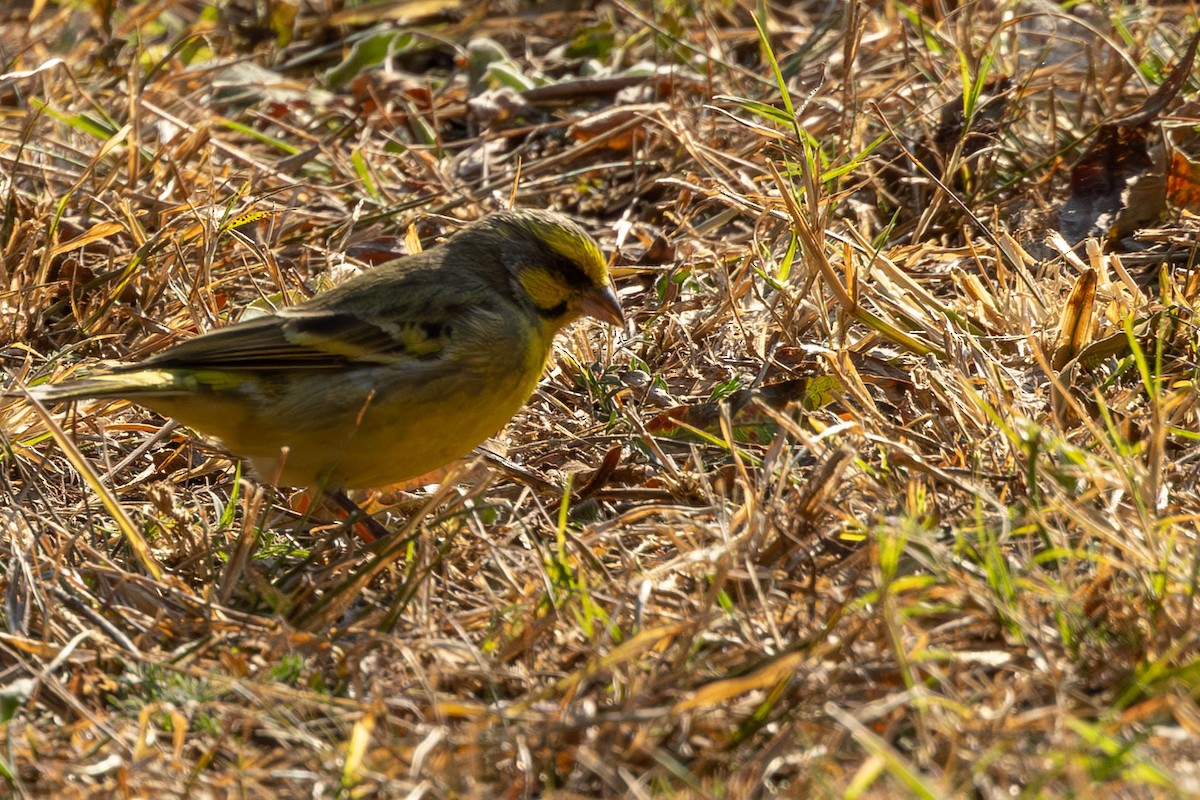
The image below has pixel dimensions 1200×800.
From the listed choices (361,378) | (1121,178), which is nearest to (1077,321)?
(1121,178)

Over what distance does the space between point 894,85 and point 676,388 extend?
1934 millimetres

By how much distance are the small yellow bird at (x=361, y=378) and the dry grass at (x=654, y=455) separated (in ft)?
0.66

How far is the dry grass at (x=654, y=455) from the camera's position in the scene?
2834 mm

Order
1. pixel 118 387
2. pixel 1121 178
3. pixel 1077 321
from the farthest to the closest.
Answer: pixel 1121 178
pixel 1077 321
pixel 118 387

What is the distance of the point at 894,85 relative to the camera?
5.86m

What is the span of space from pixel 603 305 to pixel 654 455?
52 centimetres

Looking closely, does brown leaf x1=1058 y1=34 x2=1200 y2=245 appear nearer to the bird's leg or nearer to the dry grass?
the dry grass

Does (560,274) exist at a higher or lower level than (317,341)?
lower

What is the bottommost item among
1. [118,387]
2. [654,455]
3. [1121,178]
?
[1121,178]

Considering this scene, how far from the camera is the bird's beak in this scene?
175 inches

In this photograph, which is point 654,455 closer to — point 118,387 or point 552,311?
point 552,311

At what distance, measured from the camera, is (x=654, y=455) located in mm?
4270

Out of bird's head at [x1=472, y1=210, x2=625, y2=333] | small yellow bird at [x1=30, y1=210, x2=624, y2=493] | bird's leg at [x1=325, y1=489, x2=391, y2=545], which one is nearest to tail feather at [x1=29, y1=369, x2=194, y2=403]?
small yellow bird at [x1=30, y1=210, x2=624, y2=493]

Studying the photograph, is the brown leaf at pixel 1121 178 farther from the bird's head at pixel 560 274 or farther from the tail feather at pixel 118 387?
the tail feather at pixel 118 387
